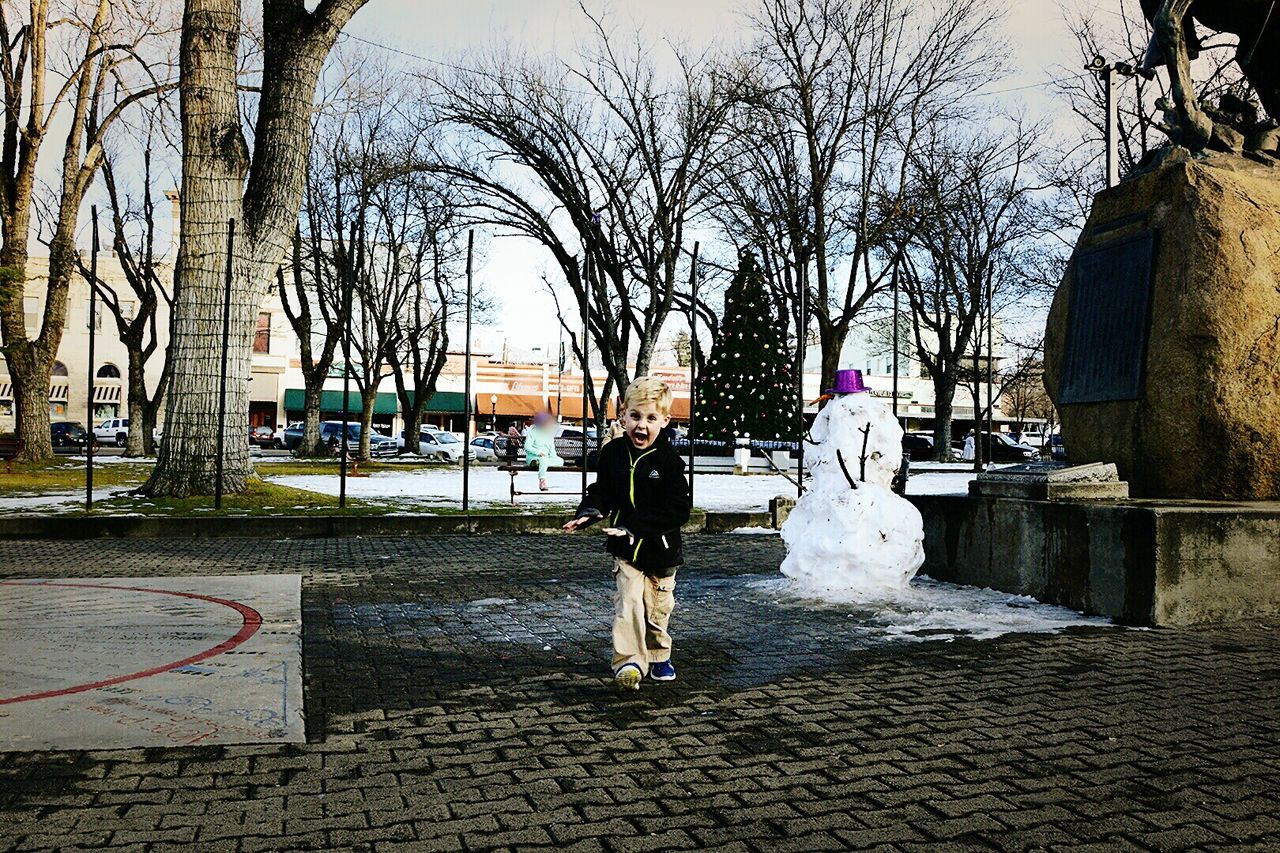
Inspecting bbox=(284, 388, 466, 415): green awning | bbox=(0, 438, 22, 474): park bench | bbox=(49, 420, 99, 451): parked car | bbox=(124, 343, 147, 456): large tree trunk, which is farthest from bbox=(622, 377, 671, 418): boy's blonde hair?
bbox=(284, 388, 466, 415): green awning

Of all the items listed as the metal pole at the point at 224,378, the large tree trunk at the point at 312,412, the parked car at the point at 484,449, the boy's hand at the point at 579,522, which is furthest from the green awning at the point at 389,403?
the boy's hand at the point at 579,522

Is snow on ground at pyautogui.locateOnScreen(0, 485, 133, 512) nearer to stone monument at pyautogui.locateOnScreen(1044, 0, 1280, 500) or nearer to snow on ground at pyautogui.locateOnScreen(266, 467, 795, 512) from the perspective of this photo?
snow on ground at pyautogui.locateOnScreen(266, 467, 795, 512)

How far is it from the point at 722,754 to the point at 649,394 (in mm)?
1884

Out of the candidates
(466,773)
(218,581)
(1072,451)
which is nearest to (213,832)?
(466,773)

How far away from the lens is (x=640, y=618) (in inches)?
211

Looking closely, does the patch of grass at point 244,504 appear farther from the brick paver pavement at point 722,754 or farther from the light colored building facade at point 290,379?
the light colored building facade at point 290,379

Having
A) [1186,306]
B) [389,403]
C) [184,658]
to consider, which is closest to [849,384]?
[1186,306]

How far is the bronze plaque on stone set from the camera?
798 centimetres

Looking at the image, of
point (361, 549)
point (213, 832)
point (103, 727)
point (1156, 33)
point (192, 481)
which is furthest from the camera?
point (192, 481)

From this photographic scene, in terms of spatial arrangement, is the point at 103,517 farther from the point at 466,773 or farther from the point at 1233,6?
the point at 1233,6

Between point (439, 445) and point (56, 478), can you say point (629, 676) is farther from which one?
point (439, 445)

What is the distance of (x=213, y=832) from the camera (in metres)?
3.27

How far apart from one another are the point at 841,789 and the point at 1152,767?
47.4 inches

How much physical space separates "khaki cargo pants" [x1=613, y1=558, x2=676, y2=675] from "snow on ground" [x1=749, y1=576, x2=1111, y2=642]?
1.80 meters
